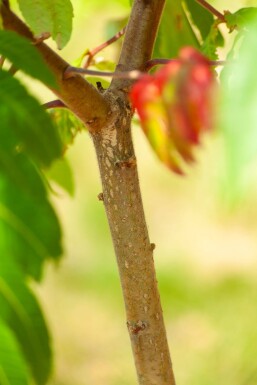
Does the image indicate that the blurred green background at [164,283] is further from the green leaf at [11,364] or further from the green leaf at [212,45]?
the green leaf at [11,364]

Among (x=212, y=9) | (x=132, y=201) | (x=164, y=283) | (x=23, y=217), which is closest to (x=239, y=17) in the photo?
(x=212, y=9)

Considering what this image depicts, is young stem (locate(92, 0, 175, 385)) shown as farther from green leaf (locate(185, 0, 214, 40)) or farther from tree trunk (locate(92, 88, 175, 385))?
green leaf (locate(185, 0, 214, 40))

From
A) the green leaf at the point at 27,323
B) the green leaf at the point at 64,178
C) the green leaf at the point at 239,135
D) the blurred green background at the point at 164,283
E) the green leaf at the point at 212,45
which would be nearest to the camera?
the green leaf at the point at 239,135

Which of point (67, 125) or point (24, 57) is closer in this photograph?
point (24, 57)

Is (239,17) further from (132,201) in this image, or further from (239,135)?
(239,135)

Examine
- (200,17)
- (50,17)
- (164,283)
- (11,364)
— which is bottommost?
(11,364)

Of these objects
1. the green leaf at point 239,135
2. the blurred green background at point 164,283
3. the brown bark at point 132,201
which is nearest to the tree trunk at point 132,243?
the brown bark at point 132,201
